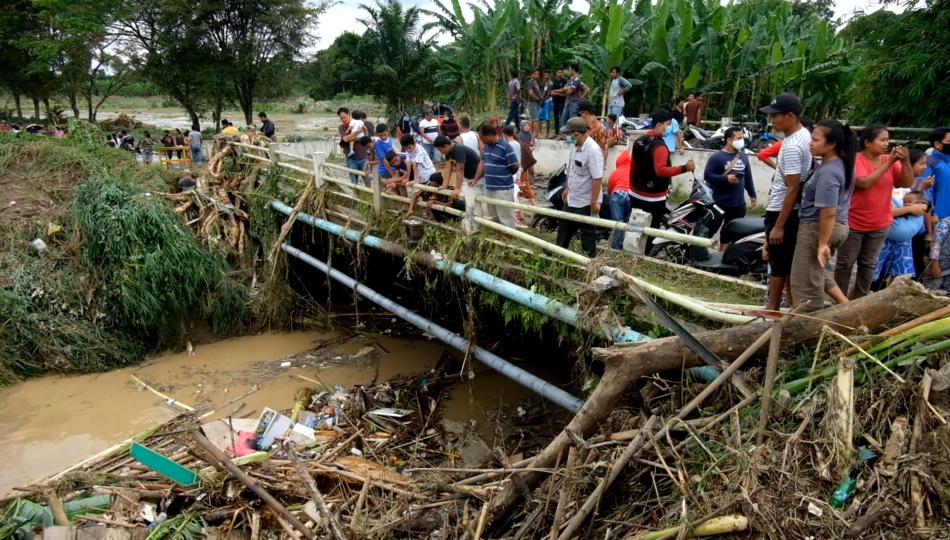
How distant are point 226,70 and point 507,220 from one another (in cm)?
1826

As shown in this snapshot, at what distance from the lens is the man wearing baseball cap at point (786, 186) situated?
3947 millimetres

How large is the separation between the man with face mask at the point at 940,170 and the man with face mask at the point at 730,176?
162cm

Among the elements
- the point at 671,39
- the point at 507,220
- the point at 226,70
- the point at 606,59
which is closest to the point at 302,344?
the point at 507,220

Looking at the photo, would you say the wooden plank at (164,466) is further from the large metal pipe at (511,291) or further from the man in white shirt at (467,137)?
the man in white shirt at (467,137)

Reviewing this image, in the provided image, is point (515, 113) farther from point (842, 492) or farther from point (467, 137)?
point (842, 492)

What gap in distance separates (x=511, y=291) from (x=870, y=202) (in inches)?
A: 112

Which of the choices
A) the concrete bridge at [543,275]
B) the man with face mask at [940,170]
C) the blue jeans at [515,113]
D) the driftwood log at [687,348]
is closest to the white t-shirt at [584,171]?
the concrete bridge at [543,275]

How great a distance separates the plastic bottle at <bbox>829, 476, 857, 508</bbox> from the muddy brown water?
14.9ft

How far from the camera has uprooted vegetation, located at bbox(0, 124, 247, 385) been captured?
8.70 metres

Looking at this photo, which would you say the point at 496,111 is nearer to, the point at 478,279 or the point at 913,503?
the point at 478,279

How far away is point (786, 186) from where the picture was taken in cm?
412

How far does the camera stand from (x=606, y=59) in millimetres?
14570

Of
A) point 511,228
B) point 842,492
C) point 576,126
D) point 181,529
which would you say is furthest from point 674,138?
point 181,529

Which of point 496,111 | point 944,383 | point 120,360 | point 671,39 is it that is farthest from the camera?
point 496,111
